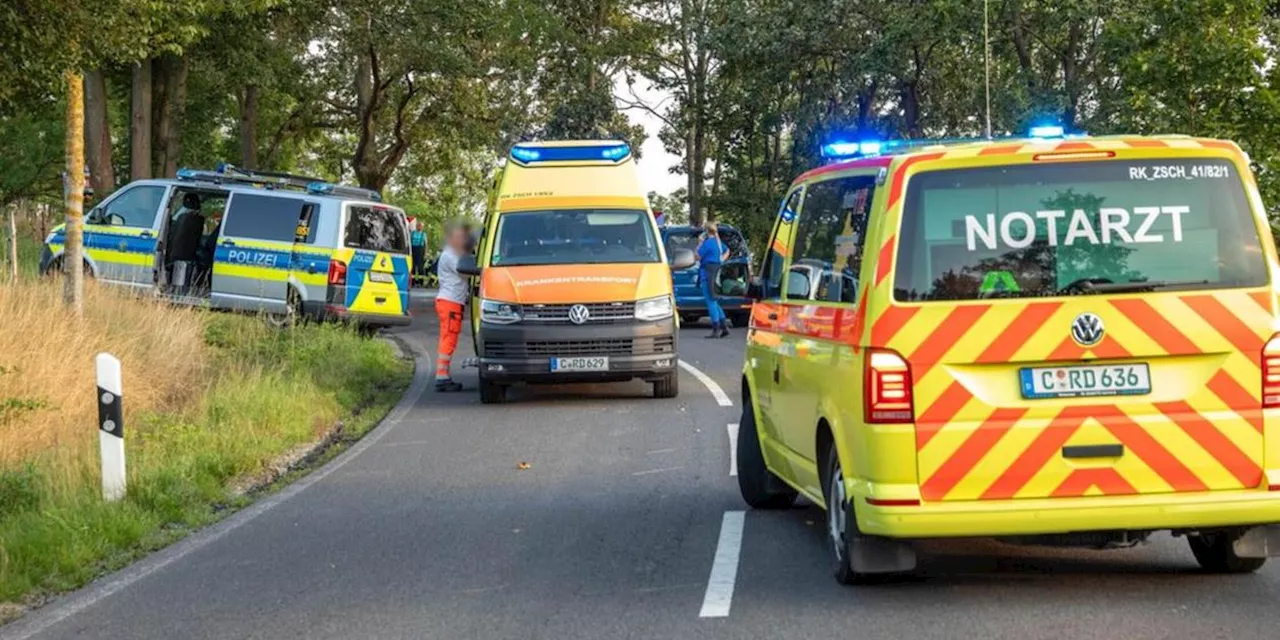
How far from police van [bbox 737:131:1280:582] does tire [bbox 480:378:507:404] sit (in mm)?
9593

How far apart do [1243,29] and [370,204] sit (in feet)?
40.3

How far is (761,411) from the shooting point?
9.27 meters

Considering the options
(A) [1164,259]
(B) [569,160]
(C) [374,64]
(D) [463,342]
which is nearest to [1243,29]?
(B) [569,160]

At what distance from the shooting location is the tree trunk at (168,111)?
115 ft

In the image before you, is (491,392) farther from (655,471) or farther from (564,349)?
(655,471)

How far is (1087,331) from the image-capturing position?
6688mm

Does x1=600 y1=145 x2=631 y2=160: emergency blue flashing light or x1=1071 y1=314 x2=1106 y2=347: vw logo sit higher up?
x1=600 y1=145 x2=631 y2=160: emergency blue flashing light

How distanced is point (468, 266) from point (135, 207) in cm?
923

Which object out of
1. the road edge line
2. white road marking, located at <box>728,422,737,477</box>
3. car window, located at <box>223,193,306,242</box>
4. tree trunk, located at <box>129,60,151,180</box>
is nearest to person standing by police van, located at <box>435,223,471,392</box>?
the road edge line

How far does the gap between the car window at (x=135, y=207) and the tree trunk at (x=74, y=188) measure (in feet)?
23.4

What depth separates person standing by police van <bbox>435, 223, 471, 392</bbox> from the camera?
1784 cm

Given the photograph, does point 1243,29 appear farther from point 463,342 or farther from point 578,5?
point 578,5

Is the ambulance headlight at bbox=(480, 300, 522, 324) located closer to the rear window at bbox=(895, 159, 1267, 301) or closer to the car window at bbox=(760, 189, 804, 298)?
the car window at bbox=(760, 189, 804, 298)

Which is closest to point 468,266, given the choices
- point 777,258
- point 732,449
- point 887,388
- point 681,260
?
point 681,260
